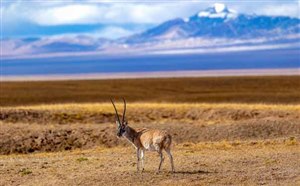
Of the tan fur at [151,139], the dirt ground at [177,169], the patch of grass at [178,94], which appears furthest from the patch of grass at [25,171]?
the patch of grass at [178,94]

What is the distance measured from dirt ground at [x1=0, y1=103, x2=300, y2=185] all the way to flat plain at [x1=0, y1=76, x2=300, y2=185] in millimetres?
27

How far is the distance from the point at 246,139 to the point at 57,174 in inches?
573

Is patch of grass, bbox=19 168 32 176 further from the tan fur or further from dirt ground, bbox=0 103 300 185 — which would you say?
the tan fur

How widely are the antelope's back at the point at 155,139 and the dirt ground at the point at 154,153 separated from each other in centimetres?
84

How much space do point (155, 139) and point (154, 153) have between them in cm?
685

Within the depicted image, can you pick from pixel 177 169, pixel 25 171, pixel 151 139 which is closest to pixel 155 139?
pixel 151 139

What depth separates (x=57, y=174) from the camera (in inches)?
814

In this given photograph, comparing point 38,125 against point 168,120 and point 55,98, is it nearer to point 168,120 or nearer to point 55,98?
point 168,120

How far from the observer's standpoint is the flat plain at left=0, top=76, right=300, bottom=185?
19.9 meters

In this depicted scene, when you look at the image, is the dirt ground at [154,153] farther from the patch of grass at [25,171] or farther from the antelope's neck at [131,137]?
the antelope's neck at [131,137]

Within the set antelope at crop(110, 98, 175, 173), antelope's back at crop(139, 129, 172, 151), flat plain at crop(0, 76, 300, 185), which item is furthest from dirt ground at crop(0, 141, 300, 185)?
antelope's back at crop(139, 129, 172, 151)

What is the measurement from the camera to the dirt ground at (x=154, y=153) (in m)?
19.8

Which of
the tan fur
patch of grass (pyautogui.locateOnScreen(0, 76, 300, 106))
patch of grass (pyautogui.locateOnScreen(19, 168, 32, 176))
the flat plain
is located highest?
the tan fur

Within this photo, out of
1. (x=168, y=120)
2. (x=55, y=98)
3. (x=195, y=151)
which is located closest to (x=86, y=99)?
(x=55, y=98)
